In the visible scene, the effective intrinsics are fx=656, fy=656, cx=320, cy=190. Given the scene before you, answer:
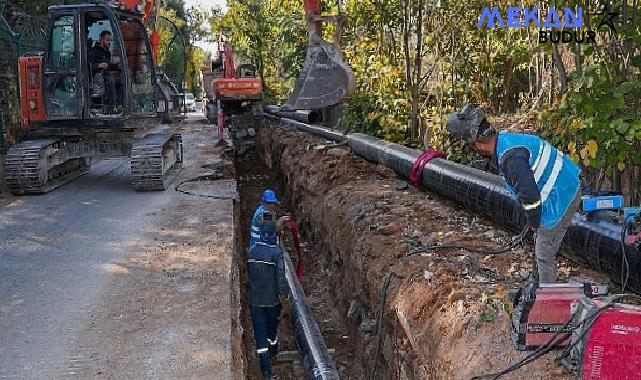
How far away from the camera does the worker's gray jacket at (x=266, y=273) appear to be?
23.5 feet

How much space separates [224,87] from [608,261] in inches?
720

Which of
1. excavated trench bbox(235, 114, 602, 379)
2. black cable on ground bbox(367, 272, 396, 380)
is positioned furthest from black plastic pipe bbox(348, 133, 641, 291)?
black cable on ground bbox(367, 272, 396, 380)

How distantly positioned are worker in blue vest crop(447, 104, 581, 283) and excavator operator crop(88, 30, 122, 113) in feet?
27.1

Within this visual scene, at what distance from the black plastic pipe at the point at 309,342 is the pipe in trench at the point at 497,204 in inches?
82.4

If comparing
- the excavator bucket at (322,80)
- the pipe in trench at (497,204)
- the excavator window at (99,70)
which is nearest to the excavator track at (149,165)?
the excavator window at (99,70)

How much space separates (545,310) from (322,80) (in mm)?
7180

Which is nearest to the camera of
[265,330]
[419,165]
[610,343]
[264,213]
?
[610,343]

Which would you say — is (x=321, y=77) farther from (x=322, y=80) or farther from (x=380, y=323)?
(x=380, y=323)

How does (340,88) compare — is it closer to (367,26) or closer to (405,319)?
(367,26)

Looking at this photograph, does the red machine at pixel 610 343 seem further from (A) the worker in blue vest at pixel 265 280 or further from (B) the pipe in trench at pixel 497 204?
(A) the worker in blue vest at pixel 265 280

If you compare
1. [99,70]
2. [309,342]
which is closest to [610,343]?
[309,342]

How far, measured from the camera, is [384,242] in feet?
22.2

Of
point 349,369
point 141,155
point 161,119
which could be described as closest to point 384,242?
point 349,369

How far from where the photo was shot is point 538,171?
4039mm
